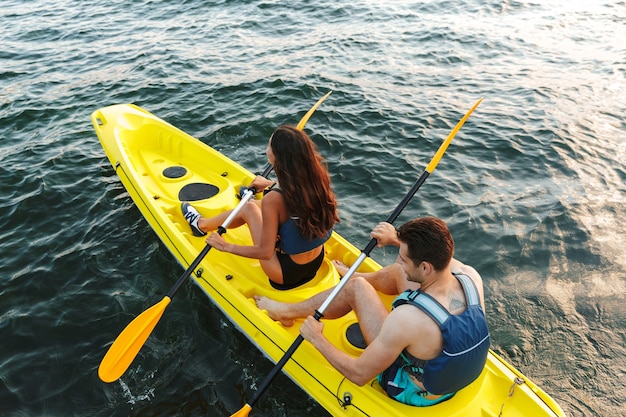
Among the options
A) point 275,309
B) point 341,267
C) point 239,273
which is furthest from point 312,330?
point 239,273

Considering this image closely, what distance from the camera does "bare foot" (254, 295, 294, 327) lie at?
14.0ft

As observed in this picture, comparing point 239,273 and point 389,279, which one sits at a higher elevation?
point 389,279

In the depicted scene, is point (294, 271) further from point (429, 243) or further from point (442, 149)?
point (442, 149)

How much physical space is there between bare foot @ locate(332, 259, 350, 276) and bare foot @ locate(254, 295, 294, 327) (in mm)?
759

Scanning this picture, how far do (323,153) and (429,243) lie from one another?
5.23 metres

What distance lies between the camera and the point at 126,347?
13.5 ft

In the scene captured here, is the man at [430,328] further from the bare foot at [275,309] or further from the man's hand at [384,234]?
the bare foot at [275,309]

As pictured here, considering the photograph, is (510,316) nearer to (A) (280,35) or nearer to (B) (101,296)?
(B) (101,296)

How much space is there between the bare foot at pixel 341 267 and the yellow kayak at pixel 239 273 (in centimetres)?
9

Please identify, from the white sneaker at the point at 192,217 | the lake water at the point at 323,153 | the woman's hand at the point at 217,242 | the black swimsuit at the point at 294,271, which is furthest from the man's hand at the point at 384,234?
the white sneaker at the point at 192,217

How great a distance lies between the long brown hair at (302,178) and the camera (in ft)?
→ 11.7

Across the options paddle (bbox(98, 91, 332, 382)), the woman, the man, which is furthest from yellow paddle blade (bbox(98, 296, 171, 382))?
the man

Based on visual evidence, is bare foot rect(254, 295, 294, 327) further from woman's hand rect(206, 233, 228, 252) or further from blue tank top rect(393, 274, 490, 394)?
blue tank top rect(393, 274, 490, 394)

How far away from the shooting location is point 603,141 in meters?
7.95
